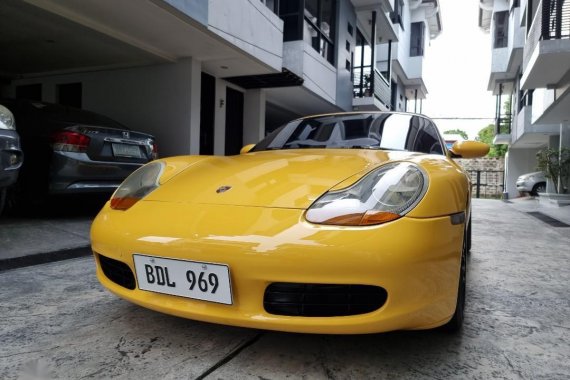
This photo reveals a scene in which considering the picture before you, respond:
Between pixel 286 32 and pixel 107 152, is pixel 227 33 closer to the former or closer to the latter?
pixel 107 152

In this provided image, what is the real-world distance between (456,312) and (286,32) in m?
8.44

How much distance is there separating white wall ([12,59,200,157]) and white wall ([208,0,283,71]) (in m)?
1.05

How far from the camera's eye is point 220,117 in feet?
27.9

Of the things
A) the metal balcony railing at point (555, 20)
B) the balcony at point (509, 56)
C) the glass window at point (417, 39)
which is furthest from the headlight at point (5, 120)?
the glass window at point (417, 39)

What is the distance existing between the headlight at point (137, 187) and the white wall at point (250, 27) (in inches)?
153

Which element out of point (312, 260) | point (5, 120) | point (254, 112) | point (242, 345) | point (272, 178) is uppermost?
point (254, 112)

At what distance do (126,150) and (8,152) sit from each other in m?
1.53

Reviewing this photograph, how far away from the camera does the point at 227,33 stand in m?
5.98

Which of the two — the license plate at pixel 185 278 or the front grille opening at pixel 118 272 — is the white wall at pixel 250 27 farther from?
the license plate at pixel 185 278

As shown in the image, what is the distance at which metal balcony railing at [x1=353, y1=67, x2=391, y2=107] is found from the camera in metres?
12.6

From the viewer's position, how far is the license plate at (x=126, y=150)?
4168 mm

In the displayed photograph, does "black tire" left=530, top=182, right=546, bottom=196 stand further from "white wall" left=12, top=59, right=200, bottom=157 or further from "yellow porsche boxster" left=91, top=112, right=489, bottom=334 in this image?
"yellow porsche boxster" left=91, top=112, right=489, bottom=334

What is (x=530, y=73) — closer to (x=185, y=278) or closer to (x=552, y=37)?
(x=552, y=37)

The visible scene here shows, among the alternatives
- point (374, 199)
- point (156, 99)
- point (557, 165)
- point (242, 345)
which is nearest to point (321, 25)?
point (156, 99)
